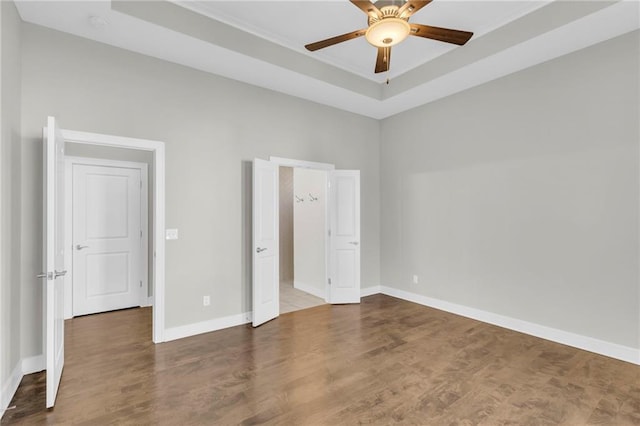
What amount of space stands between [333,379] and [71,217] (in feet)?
13.3

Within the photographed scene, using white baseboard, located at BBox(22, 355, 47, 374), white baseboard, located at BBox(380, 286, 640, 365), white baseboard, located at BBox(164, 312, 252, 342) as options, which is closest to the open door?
white baseboard, located at BBox(22, 355, 47, 374)

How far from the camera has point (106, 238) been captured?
470 centimetres

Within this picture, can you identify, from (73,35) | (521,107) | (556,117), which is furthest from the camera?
(521,107)

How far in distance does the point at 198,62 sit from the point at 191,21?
0.56 metres

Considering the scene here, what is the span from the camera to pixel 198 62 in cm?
371

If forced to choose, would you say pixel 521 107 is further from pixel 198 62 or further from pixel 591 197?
pixel 198 62

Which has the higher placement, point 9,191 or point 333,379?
point 9,191

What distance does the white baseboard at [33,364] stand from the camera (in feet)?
9.37

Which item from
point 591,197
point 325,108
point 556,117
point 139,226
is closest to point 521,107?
point 556,117

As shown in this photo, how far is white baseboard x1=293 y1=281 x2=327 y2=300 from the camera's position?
5.57 metres

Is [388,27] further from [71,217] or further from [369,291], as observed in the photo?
[71,217]

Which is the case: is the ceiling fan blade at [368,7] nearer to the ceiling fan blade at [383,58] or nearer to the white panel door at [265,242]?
the ceiling fan blade at [383,58]

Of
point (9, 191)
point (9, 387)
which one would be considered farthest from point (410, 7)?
point (9, 387)

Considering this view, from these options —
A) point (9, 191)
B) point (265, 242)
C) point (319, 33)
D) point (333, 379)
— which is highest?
point (319, 33)
